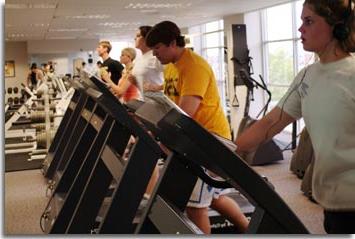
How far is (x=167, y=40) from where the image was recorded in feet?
7.12

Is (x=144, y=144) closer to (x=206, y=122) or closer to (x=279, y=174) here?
(x=206, y=122)

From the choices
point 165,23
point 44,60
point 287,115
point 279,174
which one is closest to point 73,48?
point 44,60

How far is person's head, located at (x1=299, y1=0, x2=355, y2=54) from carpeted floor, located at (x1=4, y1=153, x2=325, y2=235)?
153 centimetres

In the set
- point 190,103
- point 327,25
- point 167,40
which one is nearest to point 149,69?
point 167,40

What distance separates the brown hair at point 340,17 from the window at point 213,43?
6.91 m

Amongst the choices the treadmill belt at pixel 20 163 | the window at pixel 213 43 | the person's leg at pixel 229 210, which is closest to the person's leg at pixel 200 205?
the person's leg at pixel 229 210

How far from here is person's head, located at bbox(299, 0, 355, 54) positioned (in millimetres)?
1281

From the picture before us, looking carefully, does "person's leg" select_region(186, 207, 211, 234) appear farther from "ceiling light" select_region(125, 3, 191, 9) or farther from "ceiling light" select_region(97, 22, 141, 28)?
"ceiling light" select_region(97, 22, 141, 28)

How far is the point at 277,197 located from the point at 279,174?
359cm

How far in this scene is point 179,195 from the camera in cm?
125

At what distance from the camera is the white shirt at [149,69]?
324 cm

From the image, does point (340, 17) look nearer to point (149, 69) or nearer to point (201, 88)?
point (201, 88)

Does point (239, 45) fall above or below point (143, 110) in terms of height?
above

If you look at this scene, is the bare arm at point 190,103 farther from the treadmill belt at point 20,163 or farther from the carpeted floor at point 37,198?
the treadmill belt at point 20,163
